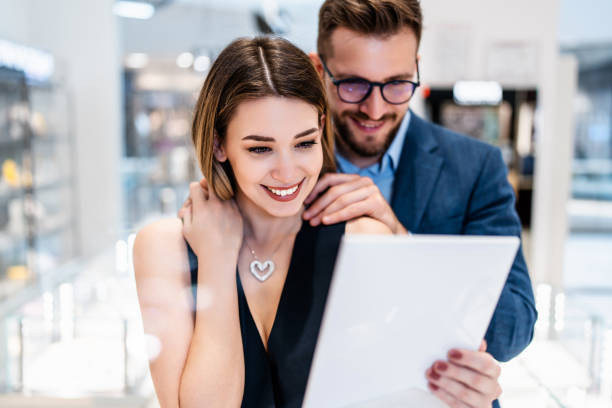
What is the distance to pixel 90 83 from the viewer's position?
618 centimetres

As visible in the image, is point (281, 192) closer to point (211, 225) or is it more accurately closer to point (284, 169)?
point (284, 169)

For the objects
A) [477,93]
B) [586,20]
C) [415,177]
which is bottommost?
[415,177]

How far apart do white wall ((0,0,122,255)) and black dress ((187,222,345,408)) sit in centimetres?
521

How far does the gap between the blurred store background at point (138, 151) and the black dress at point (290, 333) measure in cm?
69

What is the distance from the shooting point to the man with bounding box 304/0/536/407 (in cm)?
124

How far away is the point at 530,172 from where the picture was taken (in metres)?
4.98

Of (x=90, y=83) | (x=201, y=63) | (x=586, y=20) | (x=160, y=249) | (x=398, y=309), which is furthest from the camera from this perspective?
(x=586, y=20)

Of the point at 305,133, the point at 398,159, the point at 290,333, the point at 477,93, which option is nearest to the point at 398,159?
the point at 398,159

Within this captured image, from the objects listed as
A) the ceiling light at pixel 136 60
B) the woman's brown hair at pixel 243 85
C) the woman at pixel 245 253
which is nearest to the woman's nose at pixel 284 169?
the woman at pixel 245 253

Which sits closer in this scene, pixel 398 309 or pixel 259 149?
pixel 398 309

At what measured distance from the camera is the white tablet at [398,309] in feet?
2.32

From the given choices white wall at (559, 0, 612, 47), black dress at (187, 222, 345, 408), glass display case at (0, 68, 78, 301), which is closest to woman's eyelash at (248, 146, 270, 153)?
black dress at (187, 222, 345, 408)

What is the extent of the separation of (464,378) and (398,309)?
200 millimetres

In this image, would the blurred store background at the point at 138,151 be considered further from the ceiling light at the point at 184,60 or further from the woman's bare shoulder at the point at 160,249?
the woman's bare shoulder at the point at 160,249
